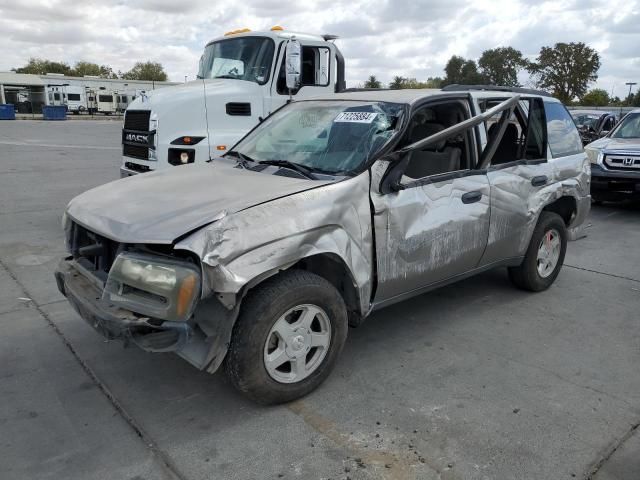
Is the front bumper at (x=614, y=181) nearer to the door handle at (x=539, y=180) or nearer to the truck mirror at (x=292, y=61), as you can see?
the door handle at (x=539, y=180)

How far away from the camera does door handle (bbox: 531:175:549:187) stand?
4.65 m

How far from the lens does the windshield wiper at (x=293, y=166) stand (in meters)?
3.51

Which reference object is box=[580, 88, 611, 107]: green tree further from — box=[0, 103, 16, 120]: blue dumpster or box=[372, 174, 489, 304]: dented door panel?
box=[372, 174, 489, 304]: dented door panel

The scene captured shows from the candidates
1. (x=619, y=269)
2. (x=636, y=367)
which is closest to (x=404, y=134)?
(x=636, y=367)

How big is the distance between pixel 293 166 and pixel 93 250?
1.39m

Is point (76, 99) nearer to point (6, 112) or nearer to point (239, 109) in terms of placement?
point (6, 112)

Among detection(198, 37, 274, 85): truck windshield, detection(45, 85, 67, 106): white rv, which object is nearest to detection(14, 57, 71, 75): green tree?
detection(45, 85, 67, 106): white rv

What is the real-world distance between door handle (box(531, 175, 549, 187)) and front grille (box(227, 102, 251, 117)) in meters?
4.27

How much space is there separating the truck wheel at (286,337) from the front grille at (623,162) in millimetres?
7858

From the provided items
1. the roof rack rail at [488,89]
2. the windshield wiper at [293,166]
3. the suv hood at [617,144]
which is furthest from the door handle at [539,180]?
the suv hood at [617,144]

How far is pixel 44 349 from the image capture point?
12.7 ft

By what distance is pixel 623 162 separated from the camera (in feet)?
30.1

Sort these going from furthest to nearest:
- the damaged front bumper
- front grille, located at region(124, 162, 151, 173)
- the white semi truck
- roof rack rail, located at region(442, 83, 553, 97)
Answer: front grille, located at region(124, 162, 151, 173) → the white semi truck → roof rack rail, located at region(442, 83, 553, 97) → the damaged front bumper

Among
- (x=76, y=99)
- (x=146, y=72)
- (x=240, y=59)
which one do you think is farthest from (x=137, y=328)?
(x=146, y=72)
